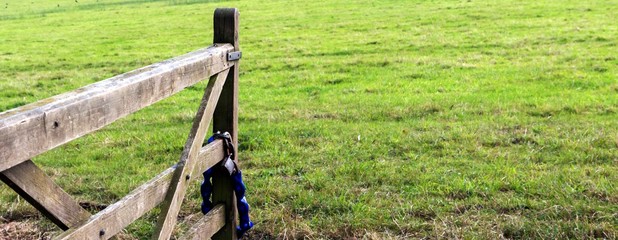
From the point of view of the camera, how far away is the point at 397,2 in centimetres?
3397

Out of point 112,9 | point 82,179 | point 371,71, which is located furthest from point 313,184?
point 112,9

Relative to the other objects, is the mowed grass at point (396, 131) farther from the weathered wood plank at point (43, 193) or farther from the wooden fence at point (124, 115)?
the weathered wood plank at point (43, 193)

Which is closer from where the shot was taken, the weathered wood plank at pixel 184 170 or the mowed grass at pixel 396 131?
the weathered wood plank at pixel 184 170

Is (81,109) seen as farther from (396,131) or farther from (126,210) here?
(396,131)

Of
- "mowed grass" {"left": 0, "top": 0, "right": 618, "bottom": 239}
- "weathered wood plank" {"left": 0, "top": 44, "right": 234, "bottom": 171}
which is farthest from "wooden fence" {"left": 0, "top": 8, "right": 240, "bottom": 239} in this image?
"mowed grass" {"left": 0, "top": 0, "right": 618, "bottom": 239}

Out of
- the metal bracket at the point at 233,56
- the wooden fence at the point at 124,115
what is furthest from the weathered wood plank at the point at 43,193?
the metal bracket at the point at 233,56

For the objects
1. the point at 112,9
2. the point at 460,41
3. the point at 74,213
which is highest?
the point at 74,213

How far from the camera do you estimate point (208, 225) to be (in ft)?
15.2

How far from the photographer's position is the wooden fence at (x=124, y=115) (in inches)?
94.0

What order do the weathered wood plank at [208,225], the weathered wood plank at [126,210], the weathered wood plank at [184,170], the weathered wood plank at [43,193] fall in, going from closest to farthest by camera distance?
1. the weathered wood plank at [43,193]
2. the weathered wood plank at [126,210]
3. the weathered wood plank at [184,170]
4. the weathered wood plank at [208,225]

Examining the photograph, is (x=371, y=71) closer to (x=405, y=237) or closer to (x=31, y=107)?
(x=405, y=237)

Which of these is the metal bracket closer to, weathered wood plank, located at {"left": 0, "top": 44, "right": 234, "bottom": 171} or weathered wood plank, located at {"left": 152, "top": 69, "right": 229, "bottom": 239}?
weathered wood plank, located at {"left": 152, "top": 69, "right": 229, "bottom": 239}

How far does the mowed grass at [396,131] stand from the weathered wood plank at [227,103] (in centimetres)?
99

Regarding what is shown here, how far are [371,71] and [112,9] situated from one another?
2940cm
